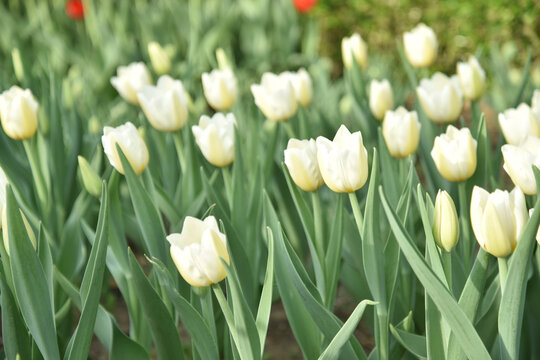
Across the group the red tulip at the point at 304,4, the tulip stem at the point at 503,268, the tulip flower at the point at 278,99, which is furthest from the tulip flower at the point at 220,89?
the red tulip at the point at 304,4

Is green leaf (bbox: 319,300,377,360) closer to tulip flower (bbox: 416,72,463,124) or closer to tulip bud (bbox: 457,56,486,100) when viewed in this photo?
tulip flower (bbox: 416,72,463,124)

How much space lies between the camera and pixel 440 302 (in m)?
1.01

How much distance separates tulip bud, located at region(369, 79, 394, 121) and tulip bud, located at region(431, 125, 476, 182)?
0.55m

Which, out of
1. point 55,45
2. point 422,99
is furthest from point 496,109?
point 55,45

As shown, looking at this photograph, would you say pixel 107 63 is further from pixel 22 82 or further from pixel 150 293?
pixel 150 293

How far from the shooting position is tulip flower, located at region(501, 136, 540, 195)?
3.74ft

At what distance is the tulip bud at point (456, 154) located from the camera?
1.31 meters

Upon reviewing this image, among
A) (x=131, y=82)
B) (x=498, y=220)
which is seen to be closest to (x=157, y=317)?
(x=498, y=220)

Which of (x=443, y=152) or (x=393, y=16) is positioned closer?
(x=443, y=152)

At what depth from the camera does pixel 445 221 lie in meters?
1.10

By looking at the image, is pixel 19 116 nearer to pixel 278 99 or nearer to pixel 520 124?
pixel 278 99

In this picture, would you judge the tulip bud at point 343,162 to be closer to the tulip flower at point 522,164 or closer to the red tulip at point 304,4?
the tulip flower at point 522,164

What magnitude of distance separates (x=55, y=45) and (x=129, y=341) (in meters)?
2.76

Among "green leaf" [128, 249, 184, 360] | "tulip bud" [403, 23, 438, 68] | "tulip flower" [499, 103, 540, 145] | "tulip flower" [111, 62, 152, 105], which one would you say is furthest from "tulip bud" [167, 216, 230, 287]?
"tulip bud" [403, 23, 438, 68]
